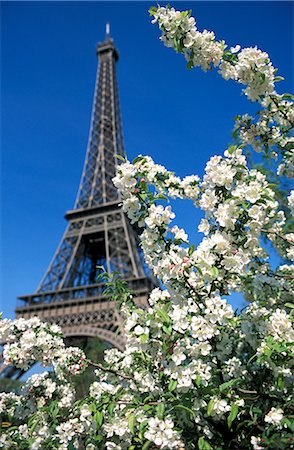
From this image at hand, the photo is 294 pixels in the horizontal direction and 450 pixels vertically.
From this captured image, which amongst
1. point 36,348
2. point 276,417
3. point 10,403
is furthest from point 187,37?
point 10,403

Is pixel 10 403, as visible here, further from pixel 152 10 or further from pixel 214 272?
pixel 152 10

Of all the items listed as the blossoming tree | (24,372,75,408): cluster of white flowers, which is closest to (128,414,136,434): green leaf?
the blossoming tree

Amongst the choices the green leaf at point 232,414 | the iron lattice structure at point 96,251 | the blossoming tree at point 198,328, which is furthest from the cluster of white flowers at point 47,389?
the iron lattice structure at point 96,251

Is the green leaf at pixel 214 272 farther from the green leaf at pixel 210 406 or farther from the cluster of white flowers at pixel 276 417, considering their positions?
the cluster of white flowers at pixel 276 417

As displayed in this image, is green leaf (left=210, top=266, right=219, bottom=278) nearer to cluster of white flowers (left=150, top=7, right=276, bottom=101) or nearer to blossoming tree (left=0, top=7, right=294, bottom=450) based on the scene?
blossoming tree (left=0, top=7, right=294, bottom=450)

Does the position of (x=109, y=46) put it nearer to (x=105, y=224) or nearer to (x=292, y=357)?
(x=105, y=224)
